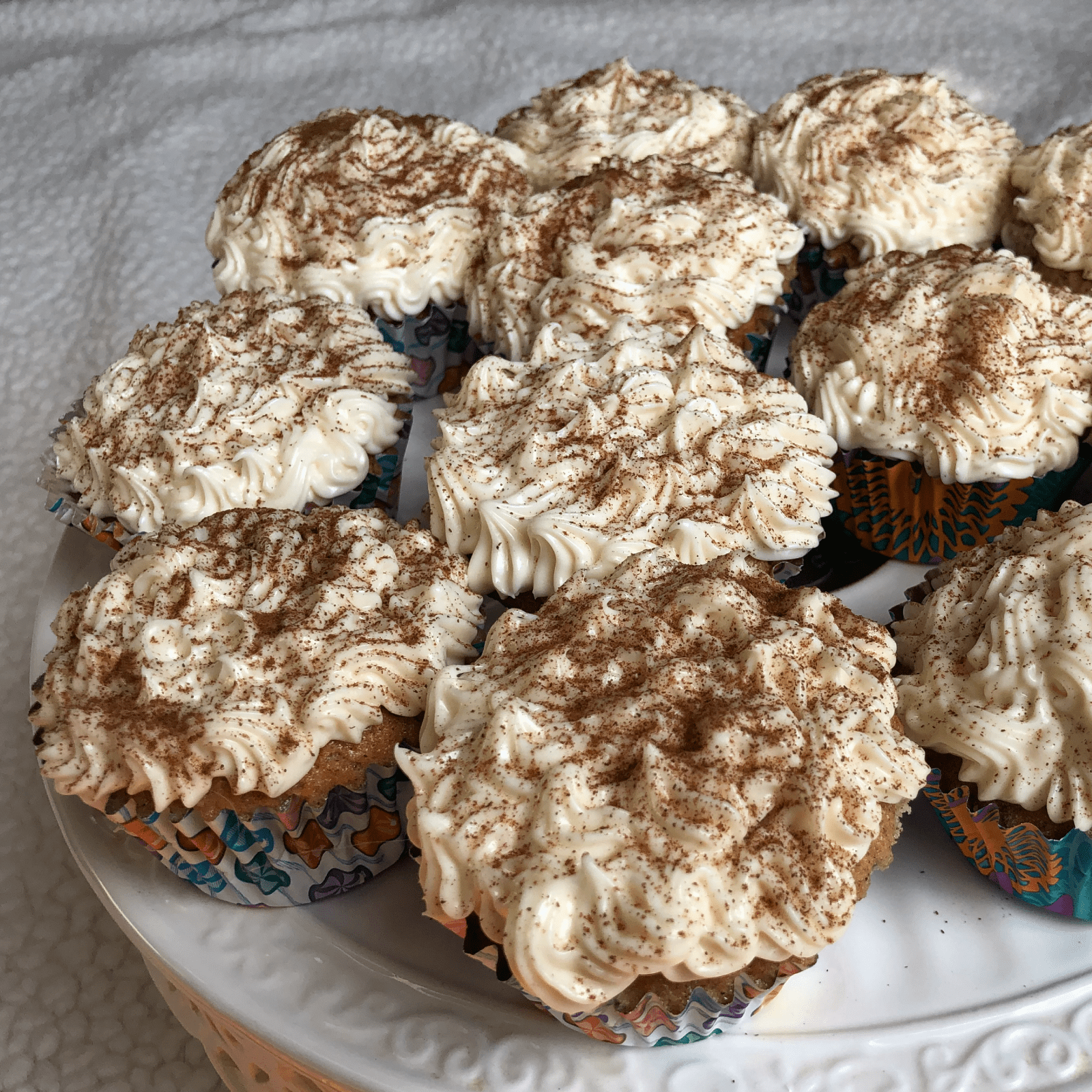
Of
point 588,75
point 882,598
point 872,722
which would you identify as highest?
point 588,75


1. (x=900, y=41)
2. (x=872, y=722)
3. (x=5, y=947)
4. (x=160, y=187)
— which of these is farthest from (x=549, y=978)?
(x=900, y=41)

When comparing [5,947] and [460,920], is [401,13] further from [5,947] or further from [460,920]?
[460,920]

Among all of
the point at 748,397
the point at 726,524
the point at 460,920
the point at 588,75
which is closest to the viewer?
the point at 460,920

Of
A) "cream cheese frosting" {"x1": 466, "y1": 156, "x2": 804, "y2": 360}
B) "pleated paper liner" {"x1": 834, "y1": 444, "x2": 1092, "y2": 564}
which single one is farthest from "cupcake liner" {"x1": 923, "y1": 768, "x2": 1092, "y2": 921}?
"cream cheese frosting" {"x1": 466, "y1": 156, "x2": 804, "y2": 360}

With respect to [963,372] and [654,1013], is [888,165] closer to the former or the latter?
[963,372]

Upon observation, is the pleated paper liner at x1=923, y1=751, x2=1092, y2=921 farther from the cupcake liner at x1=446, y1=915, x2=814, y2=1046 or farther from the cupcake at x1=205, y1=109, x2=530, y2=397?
the cupcake at x1=205, y1=109, x2=530, y2=397

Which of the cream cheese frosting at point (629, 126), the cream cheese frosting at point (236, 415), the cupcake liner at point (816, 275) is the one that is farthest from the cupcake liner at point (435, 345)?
the cupcake liner at point (816, 275)
